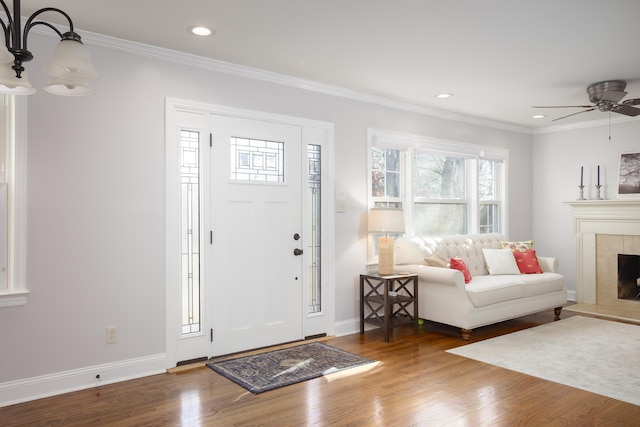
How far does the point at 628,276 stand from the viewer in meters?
6.25

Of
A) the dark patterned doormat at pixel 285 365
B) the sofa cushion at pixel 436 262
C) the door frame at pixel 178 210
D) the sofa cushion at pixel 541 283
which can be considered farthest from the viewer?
the sofa cushion at pixel 541 283

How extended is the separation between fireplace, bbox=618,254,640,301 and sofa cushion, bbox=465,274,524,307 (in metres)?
1.89

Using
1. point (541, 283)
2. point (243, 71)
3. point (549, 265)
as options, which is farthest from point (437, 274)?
point (243, 71)

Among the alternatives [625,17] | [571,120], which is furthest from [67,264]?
[571,120]

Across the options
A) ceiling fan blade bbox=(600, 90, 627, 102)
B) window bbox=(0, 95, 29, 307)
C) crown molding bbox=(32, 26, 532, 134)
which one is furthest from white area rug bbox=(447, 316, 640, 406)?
window bbox=(0, 95, 29, 307)

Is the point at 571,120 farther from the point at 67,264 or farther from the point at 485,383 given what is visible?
the point at 67,264

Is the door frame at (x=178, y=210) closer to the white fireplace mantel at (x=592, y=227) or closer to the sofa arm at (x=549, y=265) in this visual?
the sofa arm at (x=549, y=265)

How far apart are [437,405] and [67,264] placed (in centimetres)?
265

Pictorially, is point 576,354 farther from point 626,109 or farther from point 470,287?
point 626,109

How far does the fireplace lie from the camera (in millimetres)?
6184

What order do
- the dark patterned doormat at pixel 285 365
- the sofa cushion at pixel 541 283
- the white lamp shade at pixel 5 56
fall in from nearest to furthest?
the white lamp shade at pixel 5 56 < the dark patterned doormat at pixel 285 365 < the sofa cushion at pixel 541 283

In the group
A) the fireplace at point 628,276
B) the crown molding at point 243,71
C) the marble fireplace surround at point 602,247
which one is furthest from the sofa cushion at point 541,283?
the crown molding at point 243,71

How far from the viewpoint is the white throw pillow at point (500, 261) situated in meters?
5.54

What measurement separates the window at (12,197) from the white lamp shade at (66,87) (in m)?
1.31
